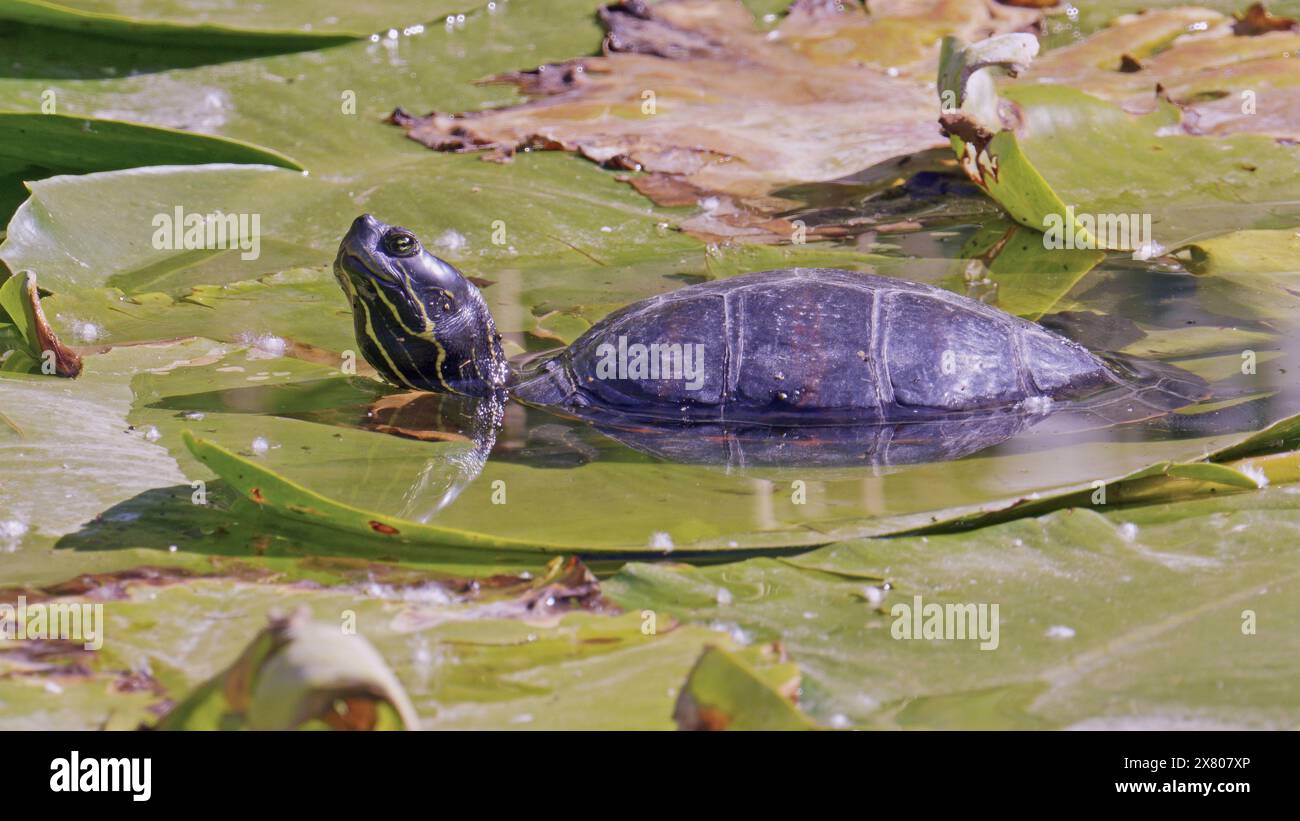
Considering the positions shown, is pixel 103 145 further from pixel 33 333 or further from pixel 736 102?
pixel 736 102

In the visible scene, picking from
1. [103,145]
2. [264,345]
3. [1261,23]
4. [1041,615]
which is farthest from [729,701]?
[1261,23]

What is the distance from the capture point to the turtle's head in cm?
395

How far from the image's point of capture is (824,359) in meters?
3.86

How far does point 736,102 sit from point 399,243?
274cm

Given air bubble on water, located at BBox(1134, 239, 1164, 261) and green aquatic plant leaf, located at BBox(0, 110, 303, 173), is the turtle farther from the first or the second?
green aquatic plant leaf, located at BBox(0, 110, 303, 173)

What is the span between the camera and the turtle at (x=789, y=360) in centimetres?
382

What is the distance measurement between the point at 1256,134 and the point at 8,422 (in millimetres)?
5368

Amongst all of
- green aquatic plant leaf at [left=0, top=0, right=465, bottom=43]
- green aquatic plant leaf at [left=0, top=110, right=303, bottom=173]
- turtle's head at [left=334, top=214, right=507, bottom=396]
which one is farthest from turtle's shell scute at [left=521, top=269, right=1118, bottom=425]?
green aquatic plant leaf at [left=0, top=0, right=465, bottom=43]

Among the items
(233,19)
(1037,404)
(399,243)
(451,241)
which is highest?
(233,19)

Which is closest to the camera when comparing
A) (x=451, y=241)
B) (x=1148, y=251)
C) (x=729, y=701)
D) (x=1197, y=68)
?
(x=729, y=701)

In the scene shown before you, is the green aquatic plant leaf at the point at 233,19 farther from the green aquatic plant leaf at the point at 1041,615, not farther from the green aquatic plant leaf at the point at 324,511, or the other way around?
the green aquatic plant leaf at the point at 1041,615

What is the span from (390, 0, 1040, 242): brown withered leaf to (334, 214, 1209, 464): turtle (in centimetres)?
132

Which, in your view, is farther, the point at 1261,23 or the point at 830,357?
the point at 1261,23
